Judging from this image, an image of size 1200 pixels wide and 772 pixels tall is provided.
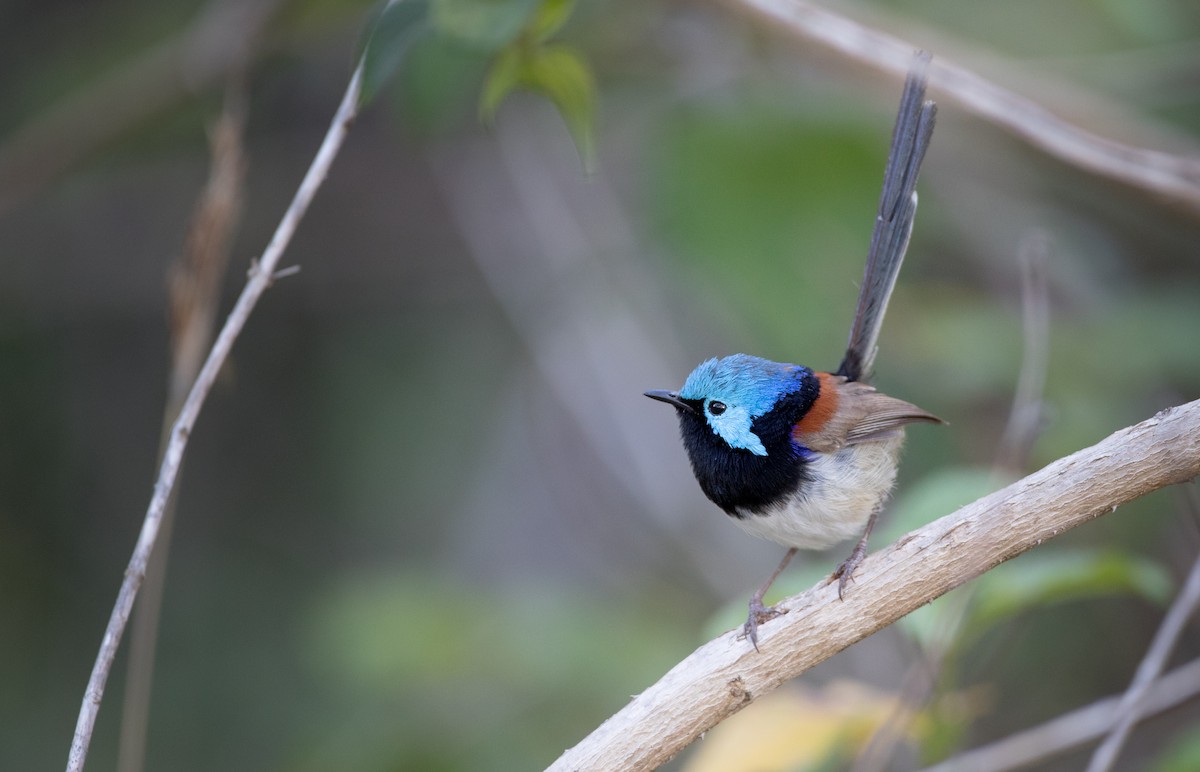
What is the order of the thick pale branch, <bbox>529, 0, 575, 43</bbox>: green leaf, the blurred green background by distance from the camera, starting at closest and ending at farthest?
the thick pale branch, <bbox>529, 0, 575, 43</bbox>: green leaf, the blurred green background

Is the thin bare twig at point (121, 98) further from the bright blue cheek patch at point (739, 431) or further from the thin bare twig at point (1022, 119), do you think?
the bright blue cheek patch at point (739, 431)

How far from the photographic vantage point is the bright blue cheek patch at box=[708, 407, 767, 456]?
2.97 m

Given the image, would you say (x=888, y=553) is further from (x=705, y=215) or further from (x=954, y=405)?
(x=954, y=405)

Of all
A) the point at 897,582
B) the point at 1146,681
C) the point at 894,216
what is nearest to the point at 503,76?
the point at 894,216

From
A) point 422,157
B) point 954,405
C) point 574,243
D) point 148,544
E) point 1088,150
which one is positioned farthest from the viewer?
point 422,157

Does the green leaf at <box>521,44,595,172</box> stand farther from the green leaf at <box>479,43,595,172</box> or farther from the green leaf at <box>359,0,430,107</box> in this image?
the green leaf at <box>359,0,430,107</box>

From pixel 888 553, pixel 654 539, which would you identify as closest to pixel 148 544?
pixel 888 553

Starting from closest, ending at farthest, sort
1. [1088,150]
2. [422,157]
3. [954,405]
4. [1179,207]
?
[1088,150], [1179,207], [954,405], [422,157]

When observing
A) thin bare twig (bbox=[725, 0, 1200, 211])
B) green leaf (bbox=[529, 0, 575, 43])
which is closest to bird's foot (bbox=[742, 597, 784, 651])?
green leaf (bbox=[529, 0, 575, 43])

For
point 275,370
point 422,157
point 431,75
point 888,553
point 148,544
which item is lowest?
point 888,553

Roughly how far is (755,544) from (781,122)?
7.40ft

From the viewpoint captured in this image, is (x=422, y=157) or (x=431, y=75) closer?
(x=431, y=75)

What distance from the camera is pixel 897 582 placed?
2105mm

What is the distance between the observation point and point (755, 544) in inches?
225
